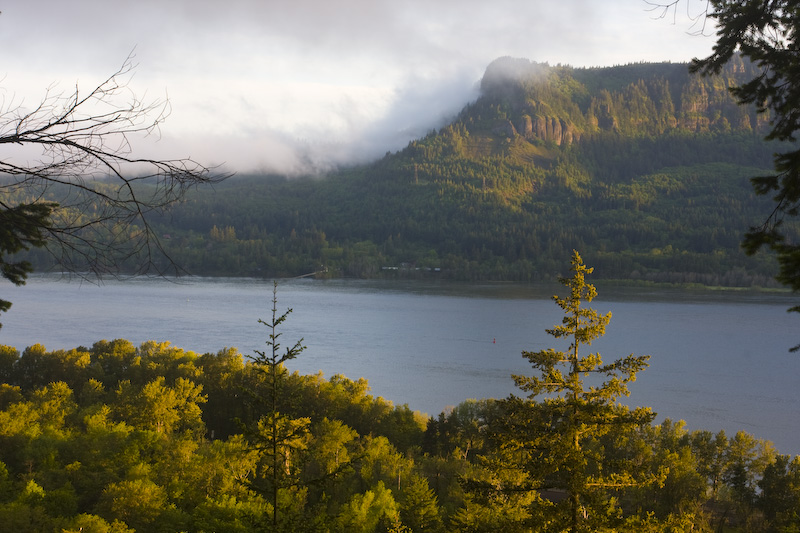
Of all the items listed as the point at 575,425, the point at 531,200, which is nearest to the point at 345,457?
the point at 575,425

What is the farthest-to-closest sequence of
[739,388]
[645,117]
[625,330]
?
[645,117] → [625,330] → [739,388]

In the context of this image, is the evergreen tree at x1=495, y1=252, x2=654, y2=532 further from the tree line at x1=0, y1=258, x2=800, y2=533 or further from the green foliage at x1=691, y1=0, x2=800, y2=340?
the green foliage at x1=691, y1=0, x2=800, y2=340

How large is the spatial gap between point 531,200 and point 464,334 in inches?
3740

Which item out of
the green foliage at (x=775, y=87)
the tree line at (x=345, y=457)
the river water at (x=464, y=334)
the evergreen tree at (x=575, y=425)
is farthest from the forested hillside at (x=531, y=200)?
the green foliage at (x=775, y=87)

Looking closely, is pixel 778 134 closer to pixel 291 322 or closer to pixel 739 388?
pixel 739 388

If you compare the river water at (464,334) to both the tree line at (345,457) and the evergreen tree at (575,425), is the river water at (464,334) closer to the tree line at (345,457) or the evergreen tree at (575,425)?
the tree line at (345,457)

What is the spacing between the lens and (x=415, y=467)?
22141mm

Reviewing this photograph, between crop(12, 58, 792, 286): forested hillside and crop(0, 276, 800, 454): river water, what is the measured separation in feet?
55.6

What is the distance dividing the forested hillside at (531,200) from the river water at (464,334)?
1696 cm

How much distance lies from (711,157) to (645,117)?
87.1ft

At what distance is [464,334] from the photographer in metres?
62.8

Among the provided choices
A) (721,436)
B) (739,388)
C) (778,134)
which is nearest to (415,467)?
(721,436)

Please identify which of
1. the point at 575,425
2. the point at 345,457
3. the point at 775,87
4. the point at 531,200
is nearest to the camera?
the point at 775,87

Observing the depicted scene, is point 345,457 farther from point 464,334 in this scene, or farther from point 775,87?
point 464,334
